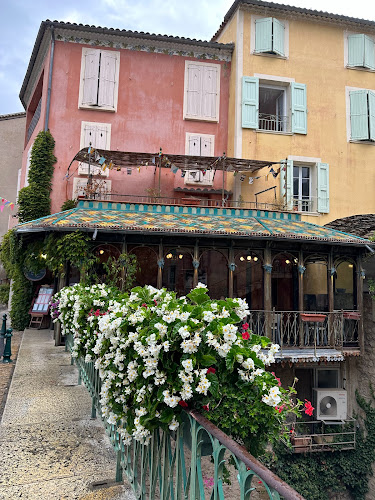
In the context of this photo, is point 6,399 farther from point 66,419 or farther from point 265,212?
point 265,212

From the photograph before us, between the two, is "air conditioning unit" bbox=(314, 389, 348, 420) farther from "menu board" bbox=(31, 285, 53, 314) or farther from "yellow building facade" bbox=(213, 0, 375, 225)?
"menu board" bbox=(31, 285, 53, 314)

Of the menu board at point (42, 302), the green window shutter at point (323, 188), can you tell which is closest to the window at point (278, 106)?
the green window shutter at point (323, 188)

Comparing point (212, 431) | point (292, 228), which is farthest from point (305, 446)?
point (212, 431)

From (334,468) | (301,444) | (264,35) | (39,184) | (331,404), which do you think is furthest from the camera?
(264,35)

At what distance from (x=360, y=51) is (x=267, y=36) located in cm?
378

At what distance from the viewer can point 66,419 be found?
169 inches

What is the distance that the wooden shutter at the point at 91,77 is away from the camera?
1305 cm

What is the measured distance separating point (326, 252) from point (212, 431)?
9.23 m

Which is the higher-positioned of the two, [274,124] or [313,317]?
[274,124]

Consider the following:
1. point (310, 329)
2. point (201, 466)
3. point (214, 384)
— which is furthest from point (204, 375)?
point (310, 329)

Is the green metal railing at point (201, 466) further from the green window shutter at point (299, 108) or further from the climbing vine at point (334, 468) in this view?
the green window shutter at point (299, 108)

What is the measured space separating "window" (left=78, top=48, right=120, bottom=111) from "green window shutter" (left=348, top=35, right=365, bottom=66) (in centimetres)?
911

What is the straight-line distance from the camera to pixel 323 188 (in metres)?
13.3

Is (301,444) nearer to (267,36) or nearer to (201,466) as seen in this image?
(201,466)
